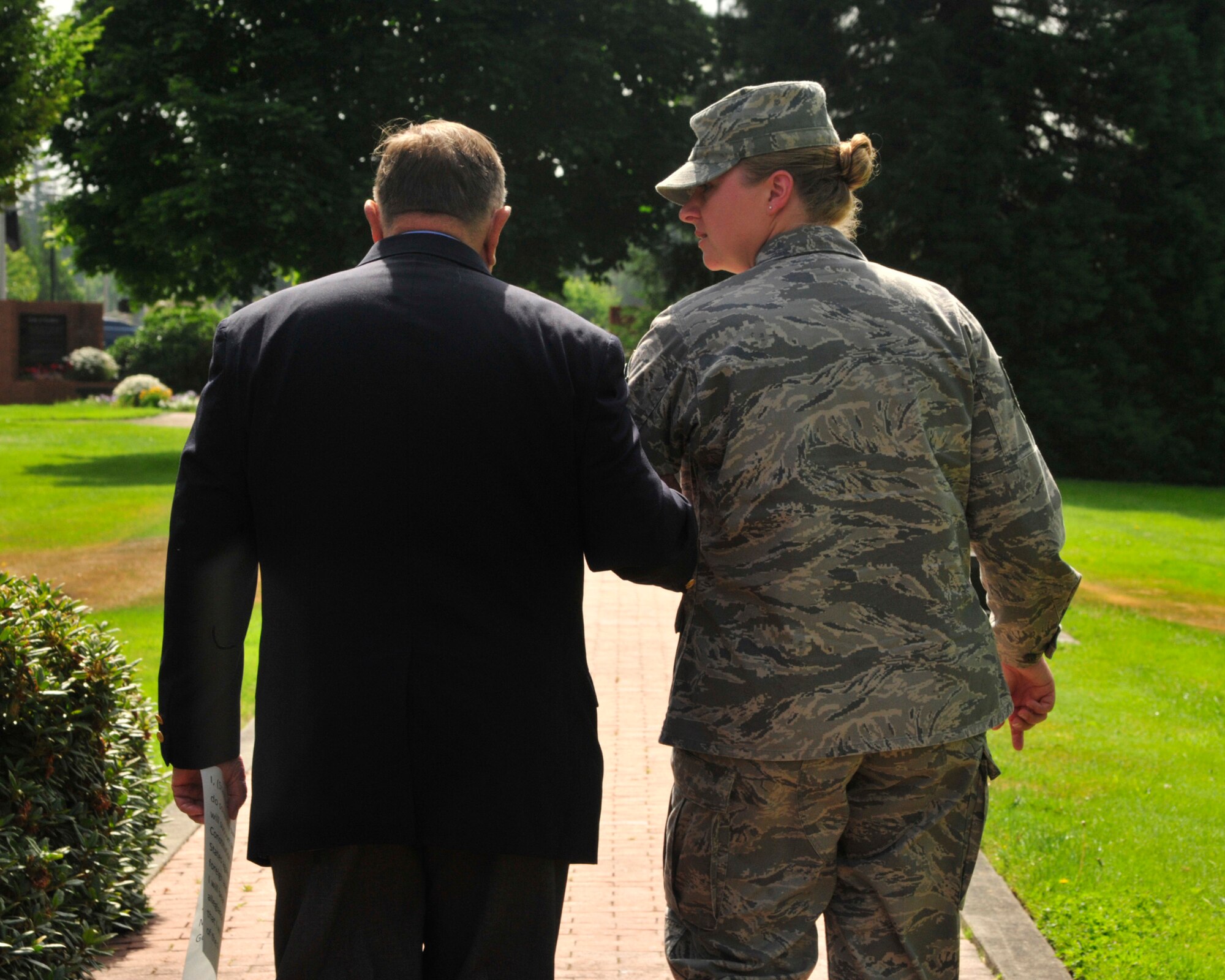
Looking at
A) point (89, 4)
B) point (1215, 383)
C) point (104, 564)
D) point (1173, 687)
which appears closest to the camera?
point (1173, 687)

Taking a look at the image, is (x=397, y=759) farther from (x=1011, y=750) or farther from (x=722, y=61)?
(x=722, y=61)

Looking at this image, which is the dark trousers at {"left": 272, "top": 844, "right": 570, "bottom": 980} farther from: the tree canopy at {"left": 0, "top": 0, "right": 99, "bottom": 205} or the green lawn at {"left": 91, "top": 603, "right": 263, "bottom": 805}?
the tree canopy at {"left": 0, "top": 0, "right": 99, "bottom": 205}

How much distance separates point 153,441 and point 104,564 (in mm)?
13182

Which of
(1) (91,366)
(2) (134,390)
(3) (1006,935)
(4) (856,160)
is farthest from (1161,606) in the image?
(1) (91,366)

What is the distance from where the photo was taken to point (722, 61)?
1074 inches

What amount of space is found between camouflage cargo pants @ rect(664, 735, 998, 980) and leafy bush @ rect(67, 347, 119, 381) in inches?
1549

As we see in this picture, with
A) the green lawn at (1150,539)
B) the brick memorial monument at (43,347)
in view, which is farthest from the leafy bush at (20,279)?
the green lawn at (1150,539)

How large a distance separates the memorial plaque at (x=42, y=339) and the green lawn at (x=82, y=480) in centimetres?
940

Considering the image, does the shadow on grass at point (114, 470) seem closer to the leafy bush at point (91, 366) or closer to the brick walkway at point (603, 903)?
the brick walkway at point (603, 903)

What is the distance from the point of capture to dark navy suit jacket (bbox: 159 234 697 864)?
6.95 ft

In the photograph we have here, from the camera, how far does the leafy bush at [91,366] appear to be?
38.3 m

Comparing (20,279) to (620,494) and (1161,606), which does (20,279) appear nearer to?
(1161,606)

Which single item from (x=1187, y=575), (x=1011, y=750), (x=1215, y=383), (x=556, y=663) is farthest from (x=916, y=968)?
(x=1215, y=383)

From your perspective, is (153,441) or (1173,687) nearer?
(1173,687)
